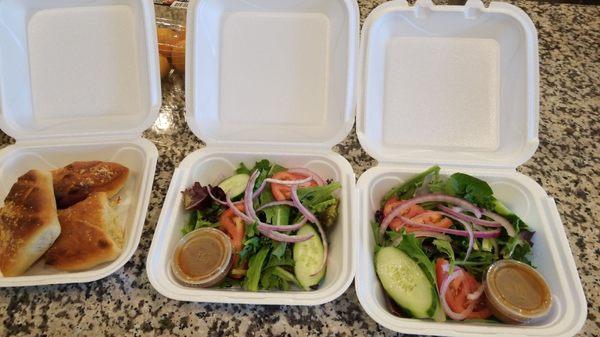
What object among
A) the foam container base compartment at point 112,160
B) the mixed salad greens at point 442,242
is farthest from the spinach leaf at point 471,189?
the foam container base compartment at point 112,160

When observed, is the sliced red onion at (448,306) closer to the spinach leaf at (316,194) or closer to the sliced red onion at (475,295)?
the sliced red onion at (475,295)

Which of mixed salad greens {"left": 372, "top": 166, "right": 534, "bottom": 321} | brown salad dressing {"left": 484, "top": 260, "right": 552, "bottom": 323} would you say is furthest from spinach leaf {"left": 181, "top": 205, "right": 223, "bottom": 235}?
brown salad dressing {"left": 484, "top": 260, "right": 552, "bottom": 323}

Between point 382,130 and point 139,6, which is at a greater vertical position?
point 139,6

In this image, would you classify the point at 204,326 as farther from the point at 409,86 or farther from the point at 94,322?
the point at 409,86

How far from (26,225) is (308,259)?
0.81m

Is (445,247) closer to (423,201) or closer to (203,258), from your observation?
(423,201)

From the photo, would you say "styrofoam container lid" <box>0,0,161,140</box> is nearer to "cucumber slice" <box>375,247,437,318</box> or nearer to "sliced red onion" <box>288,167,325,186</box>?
"sliced red onion" <box>288,167,325,186</box>

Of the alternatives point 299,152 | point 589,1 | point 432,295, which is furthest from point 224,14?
point 589,1

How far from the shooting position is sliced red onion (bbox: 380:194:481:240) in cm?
131

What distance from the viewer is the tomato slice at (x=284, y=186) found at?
1.37 m

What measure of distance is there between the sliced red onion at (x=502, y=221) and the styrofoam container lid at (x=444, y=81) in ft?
0.61

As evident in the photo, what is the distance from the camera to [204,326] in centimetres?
113

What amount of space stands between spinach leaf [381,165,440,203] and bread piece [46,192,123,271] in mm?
855

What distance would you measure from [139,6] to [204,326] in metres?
1.08
